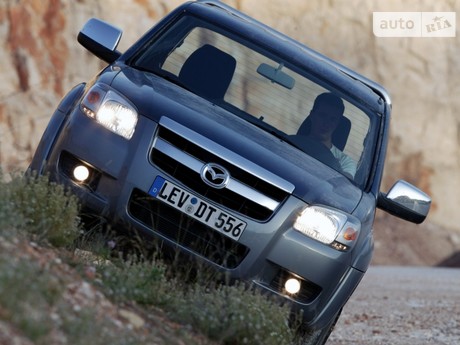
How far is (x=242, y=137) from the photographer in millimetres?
6598

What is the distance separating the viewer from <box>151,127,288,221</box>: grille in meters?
6.25

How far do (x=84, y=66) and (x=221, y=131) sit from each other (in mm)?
20675

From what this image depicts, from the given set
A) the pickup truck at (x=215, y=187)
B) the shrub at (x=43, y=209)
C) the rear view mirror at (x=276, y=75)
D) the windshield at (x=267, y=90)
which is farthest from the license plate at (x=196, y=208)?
the rear view mirror at (x=276, y=75)

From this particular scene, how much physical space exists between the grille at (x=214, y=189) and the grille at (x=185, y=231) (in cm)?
15

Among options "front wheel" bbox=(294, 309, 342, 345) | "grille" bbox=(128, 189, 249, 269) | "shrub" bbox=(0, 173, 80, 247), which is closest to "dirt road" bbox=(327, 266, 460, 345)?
"front wheel" bbox=(294, 309, 342, 345)

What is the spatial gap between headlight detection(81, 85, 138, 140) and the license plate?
32 centimetres

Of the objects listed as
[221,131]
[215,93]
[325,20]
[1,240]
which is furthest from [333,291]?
[325,20]

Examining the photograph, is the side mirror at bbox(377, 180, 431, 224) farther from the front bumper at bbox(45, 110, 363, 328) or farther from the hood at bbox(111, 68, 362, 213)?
the front bumper at bbox(45, 110, 363, 328)

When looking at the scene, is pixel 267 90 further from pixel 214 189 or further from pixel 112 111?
pixel 214 189

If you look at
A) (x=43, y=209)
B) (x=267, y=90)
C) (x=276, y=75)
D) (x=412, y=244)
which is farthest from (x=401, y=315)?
(x=412, y=244)

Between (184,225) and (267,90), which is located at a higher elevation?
(267,90)

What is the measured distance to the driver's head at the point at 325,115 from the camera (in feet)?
24.6

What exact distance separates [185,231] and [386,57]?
23966mm

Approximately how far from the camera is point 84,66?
26859 mm
